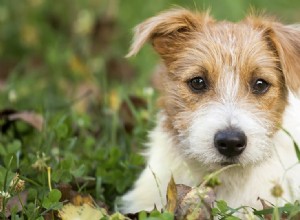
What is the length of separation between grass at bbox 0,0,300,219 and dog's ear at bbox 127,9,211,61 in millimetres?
542

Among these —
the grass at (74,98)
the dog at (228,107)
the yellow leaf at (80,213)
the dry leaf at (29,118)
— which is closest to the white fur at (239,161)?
the dog at (228,107)

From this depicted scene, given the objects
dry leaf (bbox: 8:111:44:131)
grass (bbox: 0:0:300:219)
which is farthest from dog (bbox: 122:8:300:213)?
dry leaf (bbox: 8:111:44:131)

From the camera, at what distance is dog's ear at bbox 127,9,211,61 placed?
525 centimetres

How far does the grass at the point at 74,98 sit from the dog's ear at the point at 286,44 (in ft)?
2.77

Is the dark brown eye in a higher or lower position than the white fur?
higher

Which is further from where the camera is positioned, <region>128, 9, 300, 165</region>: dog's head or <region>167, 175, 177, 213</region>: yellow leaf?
<region>128, 9, 300, 165</region>: dog's head

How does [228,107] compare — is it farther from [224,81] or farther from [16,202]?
[16,202]

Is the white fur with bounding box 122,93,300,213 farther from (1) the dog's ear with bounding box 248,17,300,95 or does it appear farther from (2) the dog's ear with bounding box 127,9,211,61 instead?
(2) the dog's ear with bounding box 127,9,211,61

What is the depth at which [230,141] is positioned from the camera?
4.58 m

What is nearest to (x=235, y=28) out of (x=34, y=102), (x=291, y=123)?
(x=291, y=123)

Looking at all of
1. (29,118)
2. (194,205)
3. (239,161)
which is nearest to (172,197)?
(194,205)

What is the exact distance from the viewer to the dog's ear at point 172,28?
5.25m

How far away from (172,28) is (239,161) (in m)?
1.09

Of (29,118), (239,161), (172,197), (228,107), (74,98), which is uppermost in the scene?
(228,107)
